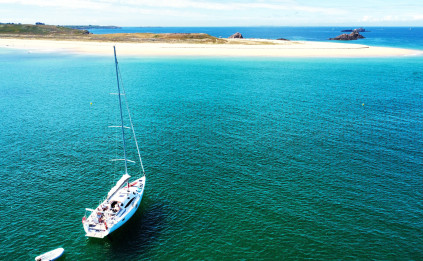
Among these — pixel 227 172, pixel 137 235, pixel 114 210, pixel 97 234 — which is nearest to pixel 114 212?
pixel 114 210

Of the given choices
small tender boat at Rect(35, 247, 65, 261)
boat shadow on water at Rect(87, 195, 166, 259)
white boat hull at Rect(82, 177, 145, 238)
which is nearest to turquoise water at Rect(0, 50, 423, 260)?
boat shadow on water at Rect(87, 195, 166, 259)

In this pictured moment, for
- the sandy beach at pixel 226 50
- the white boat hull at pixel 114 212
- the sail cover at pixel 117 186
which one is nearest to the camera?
the white boat hull at pixel 114 212

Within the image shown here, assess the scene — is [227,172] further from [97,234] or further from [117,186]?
[97,234]

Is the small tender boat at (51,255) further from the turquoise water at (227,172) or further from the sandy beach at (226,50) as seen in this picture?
the sandy beach at (226,50)

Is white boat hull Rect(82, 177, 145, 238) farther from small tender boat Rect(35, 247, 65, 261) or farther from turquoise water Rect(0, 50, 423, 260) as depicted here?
small tender boat Rect(35, 247, 65, 261)

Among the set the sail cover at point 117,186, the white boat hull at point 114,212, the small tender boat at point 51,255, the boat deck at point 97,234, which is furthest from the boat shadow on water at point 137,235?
the sail cover at point 117,186

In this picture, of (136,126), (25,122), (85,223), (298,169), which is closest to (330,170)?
(298,169)
